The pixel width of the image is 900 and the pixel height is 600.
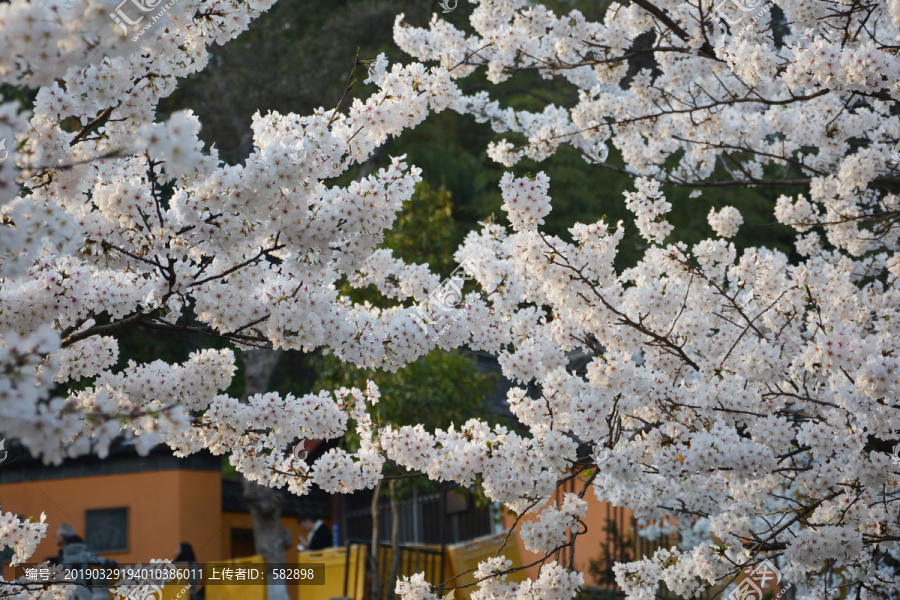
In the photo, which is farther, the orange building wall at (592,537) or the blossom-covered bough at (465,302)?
the orange building wall at (592,537)

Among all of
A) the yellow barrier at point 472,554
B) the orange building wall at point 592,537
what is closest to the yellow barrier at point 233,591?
the yellow barrier at point 472,554

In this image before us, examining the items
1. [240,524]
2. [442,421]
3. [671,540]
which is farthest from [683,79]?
[240,524]

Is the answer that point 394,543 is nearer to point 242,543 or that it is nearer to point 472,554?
point 472,554

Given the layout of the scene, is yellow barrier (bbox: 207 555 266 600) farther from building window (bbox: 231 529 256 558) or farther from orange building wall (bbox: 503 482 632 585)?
orange building wall (bbox: 503 482 632 585)

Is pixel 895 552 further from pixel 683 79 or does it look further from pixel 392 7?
pixel 392 7

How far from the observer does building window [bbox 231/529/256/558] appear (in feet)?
40.0

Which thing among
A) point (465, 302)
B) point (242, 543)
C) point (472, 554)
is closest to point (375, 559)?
point (472, 554)

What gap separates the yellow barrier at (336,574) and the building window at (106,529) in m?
2.05

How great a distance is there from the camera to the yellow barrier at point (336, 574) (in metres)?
8.70

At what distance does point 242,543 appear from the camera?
12.5 m

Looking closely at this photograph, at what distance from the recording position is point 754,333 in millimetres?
4797

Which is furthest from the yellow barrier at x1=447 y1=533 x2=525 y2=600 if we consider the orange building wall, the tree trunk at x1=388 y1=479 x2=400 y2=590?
the tree trunk at x1=388 y1=479 x2=400 y2=590

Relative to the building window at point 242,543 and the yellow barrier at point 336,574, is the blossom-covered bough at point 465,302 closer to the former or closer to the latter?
the yellow barrier at point 336,574

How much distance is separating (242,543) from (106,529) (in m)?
2.05
